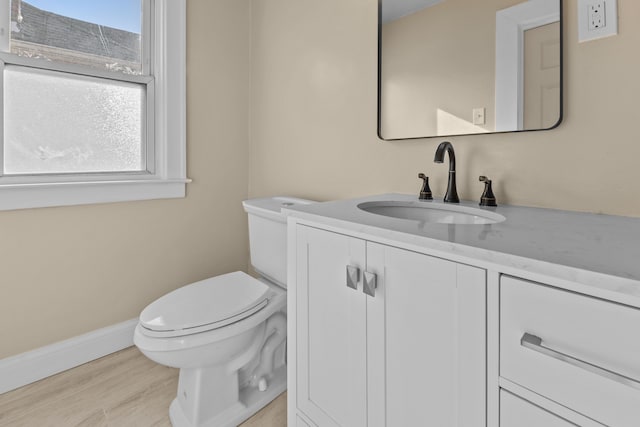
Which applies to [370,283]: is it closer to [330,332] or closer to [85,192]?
[330,332]

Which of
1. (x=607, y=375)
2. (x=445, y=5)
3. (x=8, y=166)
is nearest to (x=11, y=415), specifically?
(x=8, y=166)

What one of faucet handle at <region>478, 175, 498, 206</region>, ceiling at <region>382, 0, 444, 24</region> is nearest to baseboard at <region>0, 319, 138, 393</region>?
faucet handle at <region>478, 175, 498, 206</region>

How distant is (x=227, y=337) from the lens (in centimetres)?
118

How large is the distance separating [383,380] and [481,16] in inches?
44.9

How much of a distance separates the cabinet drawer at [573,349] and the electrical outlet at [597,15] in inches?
32.0

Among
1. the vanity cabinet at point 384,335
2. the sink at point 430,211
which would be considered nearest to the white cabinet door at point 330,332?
the vanity cabinet at point 384,335

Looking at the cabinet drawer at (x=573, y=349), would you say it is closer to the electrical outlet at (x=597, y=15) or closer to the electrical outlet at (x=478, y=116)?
the electrical outlet at (x=478, y=116)

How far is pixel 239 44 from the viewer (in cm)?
208

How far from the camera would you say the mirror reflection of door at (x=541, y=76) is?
0.98 meters

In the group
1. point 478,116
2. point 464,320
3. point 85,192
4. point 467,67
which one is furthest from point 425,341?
point 85,192

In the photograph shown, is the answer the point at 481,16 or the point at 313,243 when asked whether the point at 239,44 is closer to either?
the point at 481,16

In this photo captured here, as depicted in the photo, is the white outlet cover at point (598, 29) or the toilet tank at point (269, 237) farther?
the toilet tank at point (269, 237)

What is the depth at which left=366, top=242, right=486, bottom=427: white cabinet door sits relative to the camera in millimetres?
639

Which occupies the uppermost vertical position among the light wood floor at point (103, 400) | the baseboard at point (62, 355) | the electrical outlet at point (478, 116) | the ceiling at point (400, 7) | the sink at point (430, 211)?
the ceiling at point (400, 7)
